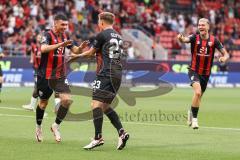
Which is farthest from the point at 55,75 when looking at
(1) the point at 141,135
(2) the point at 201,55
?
(2) the point at 201,55

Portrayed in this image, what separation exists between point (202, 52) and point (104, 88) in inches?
201

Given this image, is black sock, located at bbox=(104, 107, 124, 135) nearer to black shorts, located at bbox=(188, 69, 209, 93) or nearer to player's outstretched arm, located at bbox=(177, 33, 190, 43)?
player's outstretched arm, located at bbox=(177, 33, 190, 43)

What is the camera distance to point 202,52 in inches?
664

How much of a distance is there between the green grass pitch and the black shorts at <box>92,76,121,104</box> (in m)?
0.92

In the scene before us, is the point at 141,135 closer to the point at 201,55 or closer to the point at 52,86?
the point at 52,86

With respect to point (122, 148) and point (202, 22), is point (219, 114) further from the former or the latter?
point (122, 148)

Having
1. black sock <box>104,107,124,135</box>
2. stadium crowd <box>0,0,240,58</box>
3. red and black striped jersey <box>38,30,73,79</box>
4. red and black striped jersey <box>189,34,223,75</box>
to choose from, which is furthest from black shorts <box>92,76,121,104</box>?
stadium crowd <box>0,0,240,58</box>

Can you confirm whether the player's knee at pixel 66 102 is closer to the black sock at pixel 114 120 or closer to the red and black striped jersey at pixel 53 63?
the red and black striped jersey at pixel 53 63

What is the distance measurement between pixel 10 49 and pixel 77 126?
2083cm

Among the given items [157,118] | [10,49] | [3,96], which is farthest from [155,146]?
[10,49]

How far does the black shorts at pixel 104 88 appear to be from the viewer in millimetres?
12352

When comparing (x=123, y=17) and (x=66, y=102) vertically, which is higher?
(x=123, y=17)

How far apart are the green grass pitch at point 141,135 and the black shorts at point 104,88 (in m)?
0.92

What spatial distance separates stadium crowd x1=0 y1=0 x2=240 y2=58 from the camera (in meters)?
37.6
